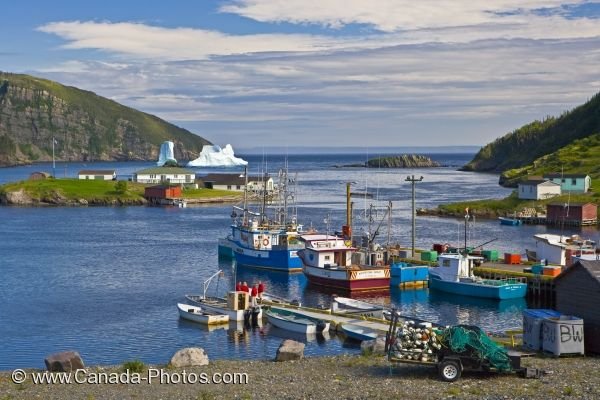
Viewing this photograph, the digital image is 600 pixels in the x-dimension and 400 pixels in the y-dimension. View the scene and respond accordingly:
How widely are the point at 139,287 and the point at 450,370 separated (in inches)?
1367

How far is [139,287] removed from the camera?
55.9 meters

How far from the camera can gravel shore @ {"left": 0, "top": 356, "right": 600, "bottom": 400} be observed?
23094 millimetres

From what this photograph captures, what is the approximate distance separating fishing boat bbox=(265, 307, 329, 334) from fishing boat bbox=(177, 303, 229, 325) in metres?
2.40

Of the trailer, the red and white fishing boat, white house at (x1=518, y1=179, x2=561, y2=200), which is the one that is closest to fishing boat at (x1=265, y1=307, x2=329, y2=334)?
the red and white fishing boat

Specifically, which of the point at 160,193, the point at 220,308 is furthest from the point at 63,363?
the point at 160,193

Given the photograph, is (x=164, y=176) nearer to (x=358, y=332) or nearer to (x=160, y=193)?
(x=160, y=193)

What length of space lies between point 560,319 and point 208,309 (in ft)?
69.7

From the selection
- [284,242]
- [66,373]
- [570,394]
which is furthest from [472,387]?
[284,242]

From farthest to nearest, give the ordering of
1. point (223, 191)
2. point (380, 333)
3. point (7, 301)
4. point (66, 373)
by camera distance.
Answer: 1. point (223, 191)
2. point (7, 301)
3. point (380, 333)
4. point (66, 373)

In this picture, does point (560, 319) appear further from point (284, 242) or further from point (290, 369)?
point (284, 242)

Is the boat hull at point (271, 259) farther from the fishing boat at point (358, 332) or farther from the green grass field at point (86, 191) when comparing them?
the green grass field at point (86, 191)

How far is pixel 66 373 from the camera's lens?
28.0 meters

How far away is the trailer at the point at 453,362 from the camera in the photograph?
24.5 meters

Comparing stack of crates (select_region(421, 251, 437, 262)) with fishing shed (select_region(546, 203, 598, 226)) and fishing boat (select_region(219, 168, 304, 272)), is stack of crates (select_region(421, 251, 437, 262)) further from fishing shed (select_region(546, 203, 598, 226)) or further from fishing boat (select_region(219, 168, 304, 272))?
fishing shed (select_region(546, 203, 598, 226))
